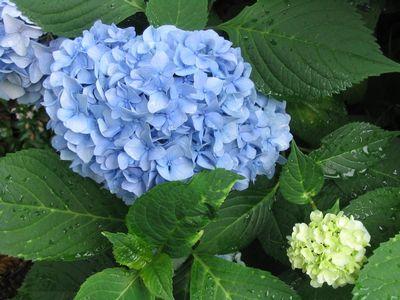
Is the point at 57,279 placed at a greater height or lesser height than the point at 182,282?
lesser

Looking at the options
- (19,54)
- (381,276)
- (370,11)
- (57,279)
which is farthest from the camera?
(57,279)

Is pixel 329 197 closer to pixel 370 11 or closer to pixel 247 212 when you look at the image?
pixel 247 212

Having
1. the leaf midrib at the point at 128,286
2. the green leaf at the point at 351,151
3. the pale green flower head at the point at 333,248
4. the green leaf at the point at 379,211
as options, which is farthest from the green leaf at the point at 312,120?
the leaf midrib at the point at 128,286

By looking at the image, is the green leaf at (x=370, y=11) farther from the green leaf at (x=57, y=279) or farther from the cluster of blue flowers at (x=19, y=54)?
the green leaf at (x=57, y=279)

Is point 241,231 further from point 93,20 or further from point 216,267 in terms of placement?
point 93,20

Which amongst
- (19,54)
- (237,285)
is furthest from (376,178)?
(19,54)

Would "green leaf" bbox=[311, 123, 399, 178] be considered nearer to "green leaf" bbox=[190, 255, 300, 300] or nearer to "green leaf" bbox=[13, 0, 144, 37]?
"green leaf" bbox=[190, 255, 300, 300]
